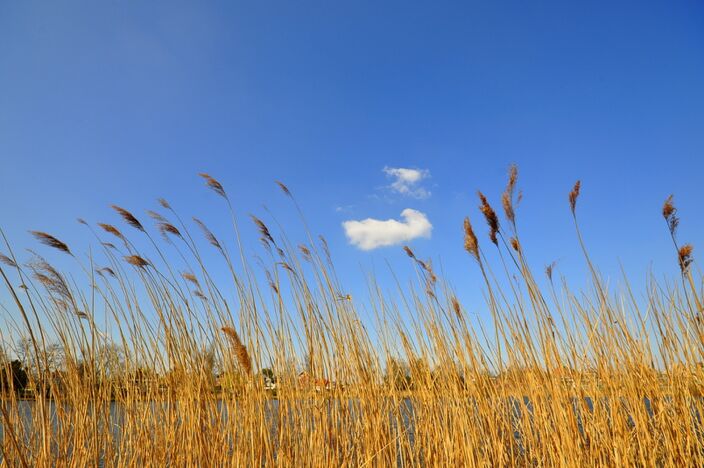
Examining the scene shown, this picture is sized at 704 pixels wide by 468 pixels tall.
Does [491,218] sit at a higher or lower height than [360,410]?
higher

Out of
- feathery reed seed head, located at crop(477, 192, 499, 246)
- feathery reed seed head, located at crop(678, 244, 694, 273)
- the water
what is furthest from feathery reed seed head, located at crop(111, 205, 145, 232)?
feathery reed seed head, located at crop(678, 244, 694, 273)

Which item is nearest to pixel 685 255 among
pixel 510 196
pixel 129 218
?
pixel 510 196

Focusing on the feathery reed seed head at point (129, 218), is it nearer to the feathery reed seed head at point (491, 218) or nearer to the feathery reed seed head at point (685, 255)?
the feathery reed seed head at point (491, 218)

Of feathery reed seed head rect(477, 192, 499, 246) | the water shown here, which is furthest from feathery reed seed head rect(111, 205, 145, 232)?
feathery reed seed head rect(477, 192, 499, 246)

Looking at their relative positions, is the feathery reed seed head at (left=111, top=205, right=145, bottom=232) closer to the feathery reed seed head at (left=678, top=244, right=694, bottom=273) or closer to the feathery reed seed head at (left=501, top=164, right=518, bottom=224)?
the feathery reed seed head at (left=501, top=164, right=518, bottom=224)

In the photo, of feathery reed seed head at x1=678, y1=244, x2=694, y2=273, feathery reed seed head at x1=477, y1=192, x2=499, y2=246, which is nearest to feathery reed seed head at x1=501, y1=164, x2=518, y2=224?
feathery reed seed head at x1=477, y1=192, x2=499, y2=246

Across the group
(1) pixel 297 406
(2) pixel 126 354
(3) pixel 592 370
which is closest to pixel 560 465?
(3) pixel 592 370

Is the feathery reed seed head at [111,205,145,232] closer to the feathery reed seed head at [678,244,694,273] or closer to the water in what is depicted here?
the water

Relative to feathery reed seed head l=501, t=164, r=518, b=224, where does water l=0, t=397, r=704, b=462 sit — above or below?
below

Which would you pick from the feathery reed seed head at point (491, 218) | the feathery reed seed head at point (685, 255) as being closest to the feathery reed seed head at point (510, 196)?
the feathery reed seed head at point (491, 218)

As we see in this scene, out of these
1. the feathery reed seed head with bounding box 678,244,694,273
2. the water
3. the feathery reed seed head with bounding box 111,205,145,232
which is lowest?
the water

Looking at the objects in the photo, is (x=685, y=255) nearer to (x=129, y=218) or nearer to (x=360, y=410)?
(x=360, y=410)

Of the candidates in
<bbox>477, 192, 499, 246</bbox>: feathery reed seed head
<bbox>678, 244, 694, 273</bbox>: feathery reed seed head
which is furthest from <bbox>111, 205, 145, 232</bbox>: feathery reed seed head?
<bbox>678, 244, 694, 273</bbox>: feathery reed seed head

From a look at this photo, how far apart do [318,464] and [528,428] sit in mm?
1060
